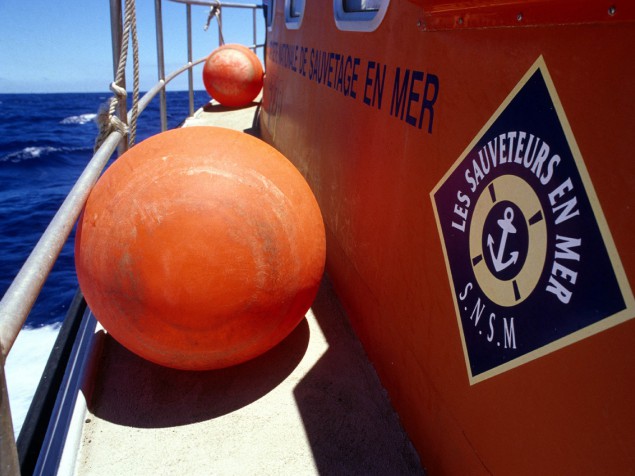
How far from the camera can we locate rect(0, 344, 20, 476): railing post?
3.27 feet

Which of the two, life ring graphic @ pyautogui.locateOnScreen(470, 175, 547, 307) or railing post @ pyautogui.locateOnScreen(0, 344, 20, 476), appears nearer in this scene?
railing post @ pyautogui.locateOnScreen(0, 344, 20, 476)

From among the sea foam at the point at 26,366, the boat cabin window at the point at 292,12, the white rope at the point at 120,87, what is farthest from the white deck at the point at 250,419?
the boat cabin window at the point at 292,12

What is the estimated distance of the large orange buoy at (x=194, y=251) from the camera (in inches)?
79.9

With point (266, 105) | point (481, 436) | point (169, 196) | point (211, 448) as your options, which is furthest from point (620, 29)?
point (266, 105)

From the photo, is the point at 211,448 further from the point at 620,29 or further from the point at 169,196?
the point at 620,29

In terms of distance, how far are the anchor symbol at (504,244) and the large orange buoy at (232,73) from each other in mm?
8675

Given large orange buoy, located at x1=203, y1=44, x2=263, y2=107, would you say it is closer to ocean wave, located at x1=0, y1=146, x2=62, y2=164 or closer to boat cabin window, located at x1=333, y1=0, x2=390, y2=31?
boat cabin window, located at x1=333, y1=0, x2=390, y2=31

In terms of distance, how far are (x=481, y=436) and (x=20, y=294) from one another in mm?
1405

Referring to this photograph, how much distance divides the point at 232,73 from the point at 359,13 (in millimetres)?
6962

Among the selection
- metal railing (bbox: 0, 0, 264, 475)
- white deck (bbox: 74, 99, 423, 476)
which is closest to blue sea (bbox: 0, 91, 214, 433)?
metal railing (bbox: 0, 0, 264, 475)

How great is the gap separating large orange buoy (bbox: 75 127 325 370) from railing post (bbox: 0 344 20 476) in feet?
3.25

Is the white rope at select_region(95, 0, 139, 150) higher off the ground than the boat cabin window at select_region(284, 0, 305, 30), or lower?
lower

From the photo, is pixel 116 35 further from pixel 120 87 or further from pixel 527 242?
pixel 527 242

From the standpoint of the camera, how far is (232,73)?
931cm
